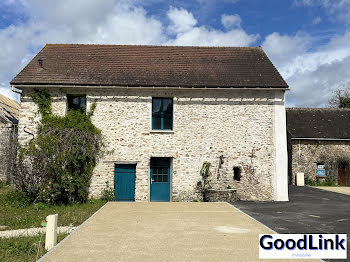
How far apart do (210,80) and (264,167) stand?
185 inches

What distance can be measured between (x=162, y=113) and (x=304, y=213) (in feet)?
23.3

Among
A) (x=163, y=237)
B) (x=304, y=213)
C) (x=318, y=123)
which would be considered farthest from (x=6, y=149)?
(x=318, y=123)

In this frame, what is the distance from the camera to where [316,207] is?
1140 cm

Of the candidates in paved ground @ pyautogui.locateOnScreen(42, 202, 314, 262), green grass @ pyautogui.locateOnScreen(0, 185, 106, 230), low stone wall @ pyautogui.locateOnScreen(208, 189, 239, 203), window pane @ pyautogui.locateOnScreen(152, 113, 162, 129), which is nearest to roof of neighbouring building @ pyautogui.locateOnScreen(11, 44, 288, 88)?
window pane @ pyautogui.locateOnScreen(152, 113, 162, 129)

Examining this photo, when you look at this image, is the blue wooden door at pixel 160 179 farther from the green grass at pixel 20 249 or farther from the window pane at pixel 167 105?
the green grass at pixel 20 249

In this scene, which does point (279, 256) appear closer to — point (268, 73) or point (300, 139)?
point (268, 73)

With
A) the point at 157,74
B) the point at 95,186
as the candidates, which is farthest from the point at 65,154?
the point at 157,74

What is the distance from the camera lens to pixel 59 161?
11383 mm

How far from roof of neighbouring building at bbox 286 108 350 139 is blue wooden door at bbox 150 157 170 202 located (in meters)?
11.6

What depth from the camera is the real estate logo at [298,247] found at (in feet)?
18.7

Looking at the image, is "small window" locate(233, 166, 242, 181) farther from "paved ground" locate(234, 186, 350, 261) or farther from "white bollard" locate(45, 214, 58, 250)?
"white bollard" locate(45, 214, 58, 250)

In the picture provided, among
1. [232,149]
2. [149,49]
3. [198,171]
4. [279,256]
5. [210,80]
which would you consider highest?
[149,49]

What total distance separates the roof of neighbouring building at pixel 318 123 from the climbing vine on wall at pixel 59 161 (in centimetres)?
1473

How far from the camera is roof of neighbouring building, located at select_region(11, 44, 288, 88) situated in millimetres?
13211
